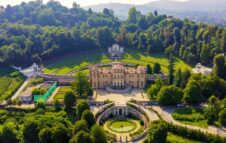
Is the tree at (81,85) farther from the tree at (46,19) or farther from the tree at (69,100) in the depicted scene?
the tree at (46,19)

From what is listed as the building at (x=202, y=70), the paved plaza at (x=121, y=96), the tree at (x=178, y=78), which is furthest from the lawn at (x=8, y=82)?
the building at (x=202, y=70)

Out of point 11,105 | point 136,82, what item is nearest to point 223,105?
point 136,82

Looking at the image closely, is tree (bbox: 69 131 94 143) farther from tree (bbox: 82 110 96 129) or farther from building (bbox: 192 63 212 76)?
building (bbox: 192 63 212 76)

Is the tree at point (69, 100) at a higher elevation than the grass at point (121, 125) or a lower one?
higher

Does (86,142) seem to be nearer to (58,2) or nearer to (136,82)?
(136,82)

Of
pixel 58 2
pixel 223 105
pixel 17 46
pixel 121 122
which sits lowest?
pixel 121 122
